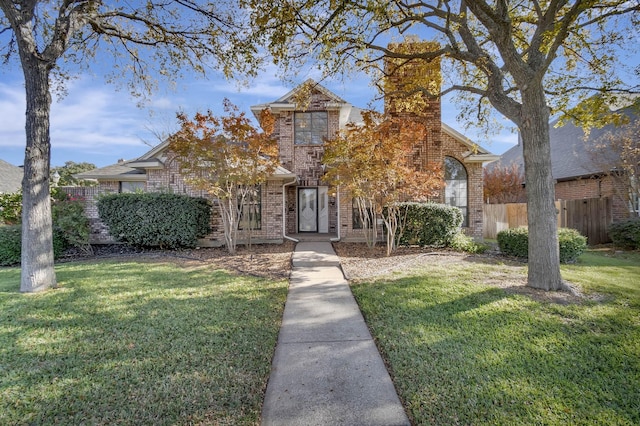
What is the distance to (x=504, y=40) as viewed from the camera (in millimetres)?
5344

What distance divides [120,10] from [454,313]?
997 cm

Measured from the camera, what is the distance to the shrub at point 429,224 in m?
10.0

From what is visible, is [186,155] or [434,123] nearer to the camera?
[186,155]

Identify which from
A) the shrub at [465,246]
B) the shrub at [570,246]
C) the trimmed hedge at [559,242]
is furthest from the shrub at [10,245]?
the shrub at [570,246]

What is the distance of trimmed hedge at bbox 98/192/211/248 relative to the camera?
1005 centimetres

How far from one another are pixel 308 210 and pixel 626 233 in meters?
11.9

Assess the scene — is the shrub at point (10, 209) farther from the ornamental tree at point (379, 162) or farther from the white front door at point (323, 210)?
the ornamental tree at point (379, 162)

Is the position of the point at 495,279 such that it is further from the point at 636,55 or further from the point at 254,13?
the point at 254,13

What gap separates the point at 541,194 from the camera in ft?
17.2

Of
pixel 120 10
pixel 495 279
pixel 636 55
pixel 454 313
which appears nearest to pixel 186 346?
pixel 454 313

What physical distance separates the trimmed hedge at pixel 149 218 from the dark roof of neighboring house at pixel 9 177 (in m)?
14.9

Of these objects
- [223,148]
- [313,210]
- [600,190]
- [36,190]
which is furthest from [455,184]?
[36,190]

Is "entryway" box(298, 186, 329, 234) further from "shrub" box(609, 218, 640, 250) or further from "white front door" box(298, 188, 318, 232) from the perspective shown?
"shrub" box(609, 218, 640, 250)

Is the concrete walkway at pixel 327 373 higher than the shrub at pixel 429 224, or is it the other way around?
the shrub at pixel 429 224
